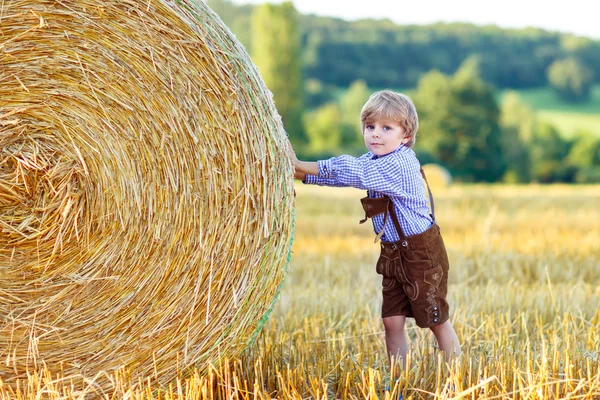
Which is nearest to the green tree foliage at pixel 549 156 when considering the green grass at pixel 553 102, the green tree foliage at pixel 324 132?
the green grass at pixel 553 102

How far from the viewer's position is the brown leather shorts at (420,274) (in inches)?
142

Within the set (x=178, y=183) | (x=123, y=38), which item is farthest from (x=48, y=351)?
(x=123, y=38)

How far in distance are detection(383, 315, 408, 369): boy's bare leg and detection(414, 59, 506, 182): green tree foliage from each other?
4016 cm

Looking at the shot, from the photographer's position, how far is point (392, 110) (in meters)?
3.60

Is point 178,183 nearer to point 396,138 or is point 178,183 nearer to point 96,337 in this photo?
point 96,337

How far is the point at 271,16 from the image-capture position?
49.8 meters

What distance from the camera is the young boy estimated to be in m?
3.57

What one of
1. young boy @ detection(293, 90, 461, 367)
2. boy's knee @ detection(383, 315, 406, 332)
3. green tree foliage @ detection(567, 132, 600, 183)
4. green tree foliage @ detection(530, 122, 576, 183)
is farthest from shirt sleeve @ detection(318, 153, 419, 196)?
green tree foliage @ detection(567, 132, 600, 183)

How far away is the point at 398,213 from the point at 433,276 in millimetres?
351

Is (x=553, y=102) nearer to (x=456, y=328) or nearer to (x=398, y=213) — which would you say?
(x=456, y=328)

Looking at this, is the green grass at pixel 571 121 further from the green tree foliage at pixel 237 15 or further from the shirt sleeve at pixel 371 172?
the shirt sleeve at pixel 371 172

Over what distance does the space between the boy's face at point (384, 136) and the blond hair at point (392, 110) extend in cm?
3

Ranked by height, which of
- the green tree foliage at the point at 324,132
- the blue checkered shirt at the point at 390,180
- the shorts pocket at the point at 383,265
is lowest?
the shorts pocket at the point at 383,265

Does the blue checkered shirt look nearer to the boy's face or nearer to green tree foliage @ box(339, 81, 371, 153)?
the boy's face
